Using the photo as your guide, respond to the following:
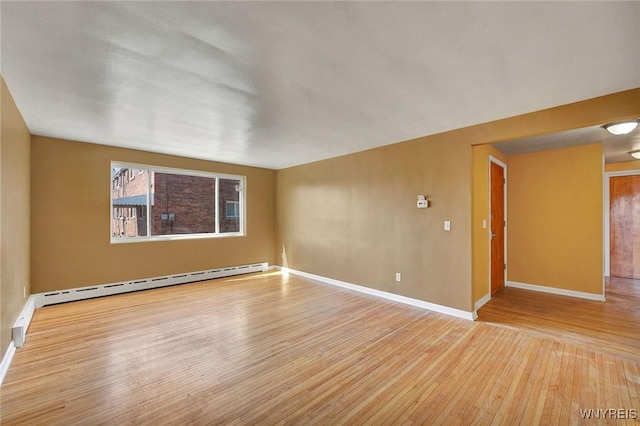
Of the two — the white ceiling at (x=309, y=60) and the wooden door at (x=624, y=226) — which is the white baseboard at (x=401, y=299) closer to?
the white ceiling at (x=309, y=60)

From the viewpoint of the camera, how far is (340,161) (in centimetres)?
522

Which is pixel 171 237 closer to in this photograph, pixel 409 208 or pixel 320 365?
pixel 320 365

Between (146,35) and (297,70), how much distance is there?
1.01 metres

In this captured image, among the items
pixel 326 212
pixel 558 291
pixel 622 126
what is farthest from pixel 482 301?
pixel 326 212

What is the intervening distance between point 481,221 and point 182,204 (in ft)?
17.5

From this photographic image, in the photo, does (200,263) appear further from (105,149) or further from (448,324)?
(448,324)

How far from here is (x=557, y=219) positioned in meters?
4.60

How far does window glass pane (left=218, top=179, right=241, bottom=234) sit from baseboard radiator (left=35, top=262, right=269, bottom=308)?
91 cm

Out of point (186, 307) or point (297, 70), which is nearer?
point (297, 70)

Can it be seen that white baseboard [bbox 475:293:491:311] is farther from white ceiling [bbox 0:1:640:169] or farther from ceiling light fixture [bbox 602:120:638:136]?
ceiling light fixture [bbox 602:120:638:136]

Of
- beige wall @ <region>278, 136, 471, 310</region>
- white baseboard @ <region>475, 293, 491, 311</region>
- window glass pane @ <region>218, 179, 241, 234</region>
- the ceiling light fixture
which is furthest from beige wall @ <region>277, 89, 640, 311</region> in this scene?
window glass pane @ <region>218, 179, 241, 234</region>

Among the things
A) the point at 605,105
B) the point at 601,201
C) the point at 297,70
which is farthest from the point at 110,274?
the point at 601,201

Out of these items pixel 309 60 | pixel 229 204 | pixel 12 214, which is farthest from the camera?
pixel 229 204

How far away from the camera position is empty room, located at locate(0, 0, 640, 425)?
1.78 metres
